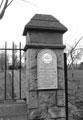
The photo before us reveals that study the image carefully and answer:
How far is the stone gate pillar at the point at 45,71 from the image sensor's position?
3184 millimetres

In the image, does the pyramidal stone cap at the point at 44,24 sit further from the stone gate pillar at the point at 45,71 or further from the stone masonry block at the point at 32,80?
the stone masonry block at the point at 32,80

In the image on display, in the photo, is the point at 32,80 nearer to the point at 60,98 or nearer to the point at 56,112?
the point at 60,98

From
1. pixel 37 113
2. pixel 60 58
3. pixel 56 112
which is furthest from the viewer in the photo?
pixel 60 58

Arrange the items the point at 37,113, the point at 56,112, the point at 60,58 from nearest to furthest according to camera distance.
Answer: the point at 37,113, the point at 56,112, the point at 60,58

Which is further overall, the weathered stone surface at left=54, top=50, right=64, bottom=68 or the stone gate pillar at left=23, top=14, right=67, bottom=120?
the weathered stone surface at left=54, top=50, right=64, bottom=68

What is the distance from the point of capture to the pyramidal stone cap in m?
3.25

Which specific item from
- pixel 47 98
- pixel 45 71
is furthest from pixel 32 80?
pixel 47 98

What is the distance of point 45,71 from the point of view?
10.5ft

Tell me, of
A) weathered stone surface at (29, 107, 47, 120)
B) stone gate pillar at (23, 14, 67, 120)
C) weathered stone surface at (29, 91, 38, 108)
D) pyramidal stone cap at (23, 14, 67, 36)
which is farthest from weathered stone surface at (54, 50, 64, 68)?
weathered stone surface at (29, 107, 47, 120)

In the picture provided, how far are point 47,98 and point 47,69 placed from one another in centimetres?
54

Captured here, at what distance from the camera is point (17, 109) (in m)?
3.19

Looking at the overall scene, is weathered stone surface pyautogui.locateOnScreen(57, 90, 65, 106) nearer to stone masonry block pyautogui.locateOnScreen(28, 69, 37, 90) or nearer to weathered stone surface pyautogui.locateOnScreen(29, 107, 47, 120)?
weathered stone surface pyautogui.locateOnScreen(29, 107, 47, 120)

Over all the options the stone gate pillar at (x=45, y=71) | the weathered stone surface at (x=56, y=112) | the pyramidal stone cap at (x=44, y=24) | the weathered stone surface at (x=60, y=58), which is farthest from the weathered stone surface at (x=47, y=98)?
the pyramidal stone cap at (x=44, y=24)

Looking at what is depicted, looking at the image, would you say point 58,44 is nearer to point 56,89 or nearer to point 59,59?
point 59,59
